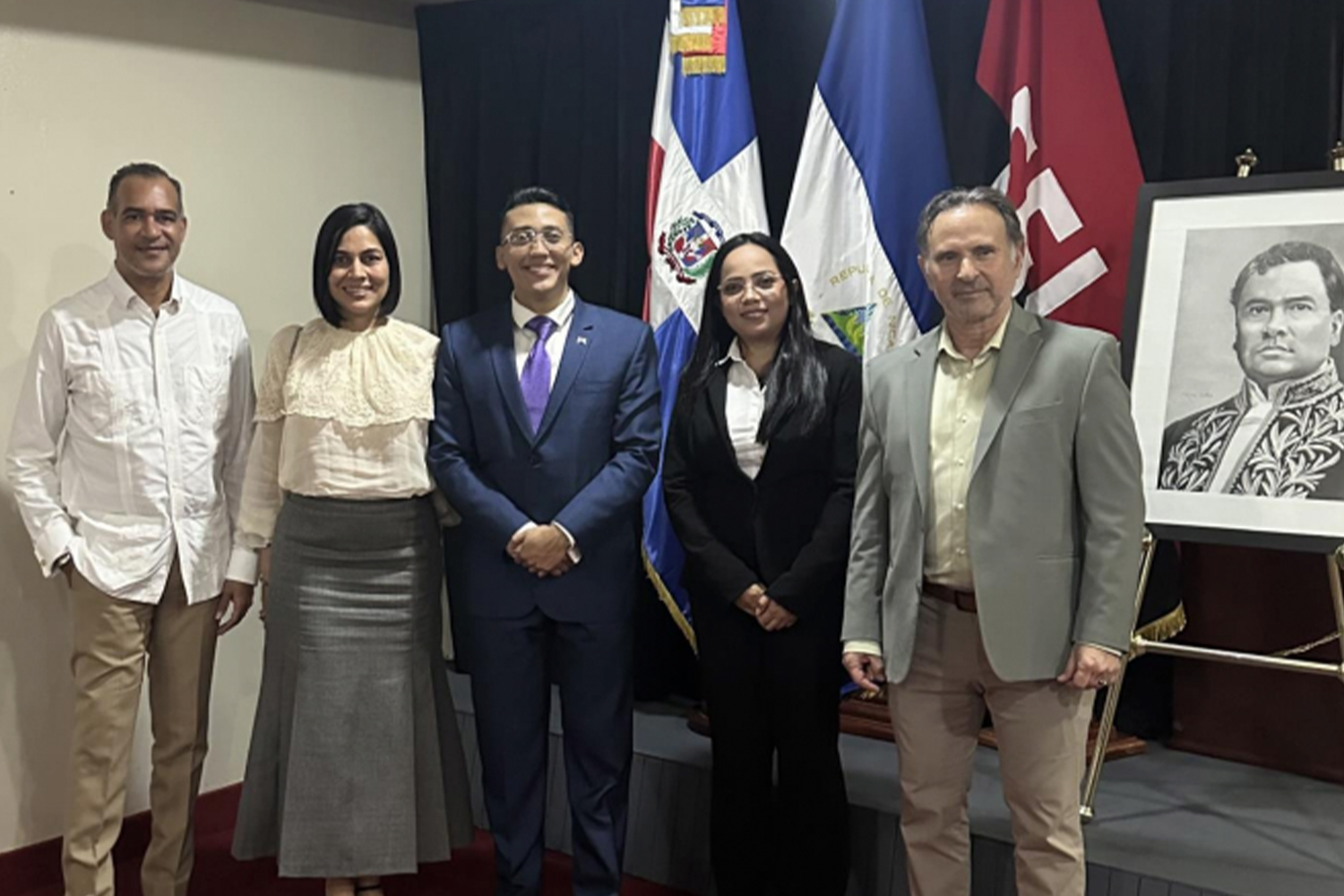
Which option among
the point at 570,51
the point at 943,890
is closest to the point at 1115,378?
the point at 943,890

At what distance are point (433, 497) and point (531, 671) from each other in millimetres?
437

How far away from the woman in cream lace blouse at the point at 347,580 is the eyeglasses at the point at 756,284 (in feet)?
2.25

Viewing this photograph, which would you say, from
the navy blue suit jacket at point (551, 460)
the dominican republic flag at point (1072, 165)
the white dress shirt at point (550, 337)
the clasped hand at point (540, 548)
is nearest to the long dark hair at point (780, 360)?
the navy blue suit jacket at point (551, 460)

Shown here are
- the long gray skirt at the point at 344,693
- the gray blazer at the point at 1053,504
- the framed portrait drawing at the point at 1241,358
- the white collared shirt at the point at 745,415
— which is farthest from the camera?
the long gray skirt at the point at 344,693

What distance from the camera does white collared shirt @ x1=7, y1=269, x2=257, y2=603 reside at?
274 centimetres

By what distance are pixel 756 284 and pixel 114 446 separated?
1421mm

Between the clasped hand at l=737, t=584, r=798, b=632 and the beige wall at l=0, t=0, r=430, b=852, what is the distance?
5.77 feet

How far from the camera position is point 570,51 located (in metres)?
3.92

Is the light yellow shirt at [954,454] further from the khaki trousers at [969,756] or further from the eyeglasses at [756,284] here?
the eyeglasses at [756,284]

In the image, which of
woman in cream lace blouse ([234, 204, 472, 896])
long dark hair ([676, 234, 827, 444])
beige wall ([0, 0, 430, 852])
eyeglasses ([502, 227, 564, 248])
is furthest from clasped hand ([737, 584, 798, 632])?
beige wall ([0, 0, 430, 852])

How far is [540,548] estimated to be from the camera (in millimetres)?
2617

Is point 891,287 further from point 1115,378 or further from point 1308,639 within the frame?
point 1308,639

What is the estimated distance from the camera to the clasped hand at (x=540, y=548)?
261 centimetres

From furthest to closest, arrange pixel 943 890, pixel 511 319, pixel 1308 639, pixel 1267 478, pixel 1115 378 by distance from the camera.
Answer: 1. pixel 1308 639
2. pixel 511 319
3. pixel 1267 478
4. pixel 943 890
5. pixel 1115 378
